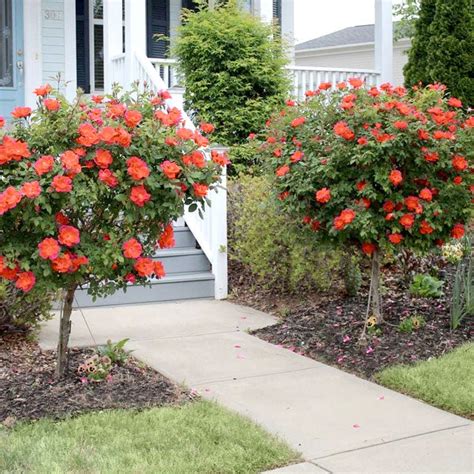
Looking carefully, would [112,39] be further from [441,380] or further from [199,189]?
[441,380]

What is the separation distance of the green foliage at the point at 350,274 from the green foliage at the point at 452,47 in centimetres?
505

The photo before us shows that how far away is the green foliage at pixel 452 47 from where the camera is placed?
1109 cm

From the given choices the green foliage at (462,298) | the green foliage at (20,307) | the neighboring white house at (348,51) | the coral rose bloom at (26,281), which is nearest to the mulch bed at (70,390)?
the green foliage at (20,307)

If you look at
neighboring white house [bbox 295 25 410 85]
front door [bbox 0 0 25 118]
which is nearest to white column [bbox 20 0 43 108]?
front door [bbox 0 0 25 118]

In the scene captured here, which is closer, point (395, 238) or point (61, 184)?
point (61, 184)

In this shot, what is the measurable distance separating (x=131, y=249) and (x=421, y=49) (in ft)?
28.4

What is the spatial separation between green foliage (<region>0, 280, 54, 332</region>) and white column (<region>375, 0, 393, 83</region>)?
26.9ft

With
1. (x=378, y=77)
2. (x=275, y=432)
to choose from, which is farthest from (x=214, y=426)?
(x=378, y=77)

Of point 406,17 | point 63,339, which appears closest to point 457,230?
point 63,339

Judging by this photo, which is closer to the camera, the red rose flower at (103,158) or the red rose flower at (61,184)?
the red rose flower at (61,184)

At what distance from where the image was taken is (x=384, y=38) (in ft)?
40.2

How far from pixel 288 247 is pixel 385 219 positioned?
184cm

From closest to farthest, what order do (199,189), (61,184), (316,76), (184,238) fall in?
(61,184), (199,189), (184,238), (316,76)

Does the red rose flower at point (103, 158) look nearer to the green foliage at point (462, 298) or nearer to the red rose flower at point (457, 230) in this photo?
the red rose flower at point (457, 230)
